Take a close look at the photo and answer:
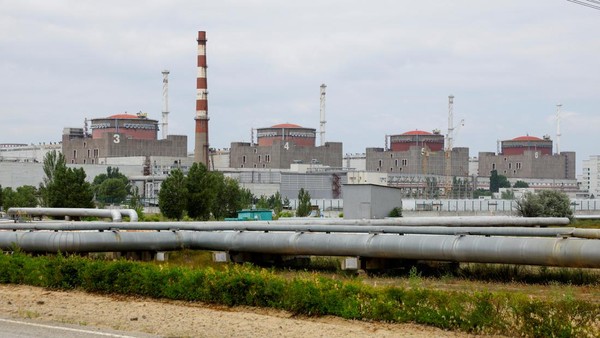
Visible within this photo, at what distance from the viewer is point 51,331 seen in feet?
52.7

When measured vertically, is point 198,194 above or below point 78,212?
above

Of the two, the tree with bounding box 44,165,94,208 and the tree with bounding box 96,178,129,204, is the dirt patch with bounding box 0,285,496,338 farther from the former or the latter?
the tree with bounding box 96,178,129,204

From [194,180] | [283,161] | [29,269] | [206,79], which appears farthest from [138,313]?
[283,161]

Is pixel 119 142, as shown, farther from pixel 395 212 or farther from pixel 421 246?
pixel 421 246

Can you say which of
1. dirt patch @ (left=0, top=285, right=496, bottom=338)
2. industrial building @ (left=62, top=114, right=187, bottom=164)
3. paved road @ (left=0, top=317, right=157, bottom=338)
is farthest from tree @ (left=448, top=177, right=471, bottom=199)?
paved road @ (left=0, top=317, right=157, bottom=338)

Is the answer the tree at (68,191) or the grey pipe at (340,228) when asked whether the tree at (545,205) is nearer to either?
the tree at (68,191)

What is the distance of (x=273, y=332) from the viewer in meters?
15.9

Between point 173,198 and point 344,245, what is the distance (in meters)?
40.8

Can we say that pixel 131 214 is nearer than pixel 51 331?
No

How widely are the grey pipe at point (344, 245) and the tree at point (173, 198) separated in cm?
3645

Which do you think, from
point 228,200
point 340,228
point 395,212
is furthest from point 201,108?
point 340,228

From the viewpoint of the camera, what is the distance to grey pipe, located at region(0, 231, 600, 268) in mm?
20125

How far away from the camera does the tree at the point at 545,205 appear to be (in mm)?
52375

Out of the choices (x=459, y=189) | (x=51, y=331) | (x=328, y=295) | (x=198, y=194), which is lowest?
(x=51, y=331)
